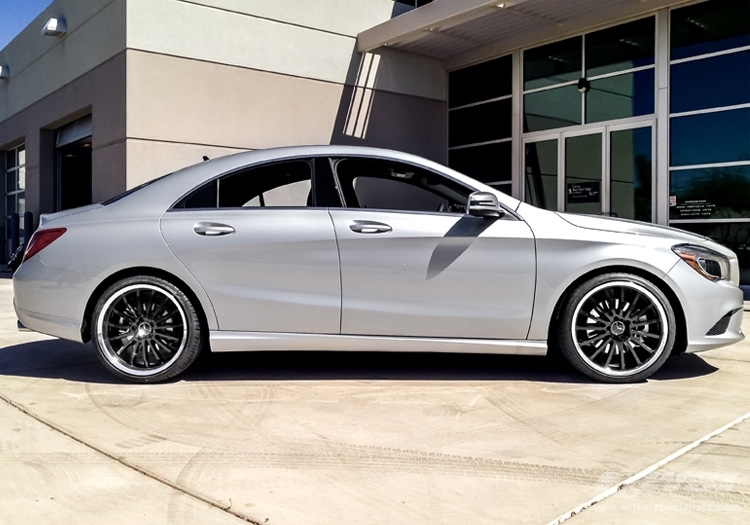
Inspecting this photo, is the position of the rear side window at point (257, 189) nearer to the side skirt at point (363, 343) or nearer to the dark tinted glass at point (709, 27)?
the side skirt at point (363, 343)

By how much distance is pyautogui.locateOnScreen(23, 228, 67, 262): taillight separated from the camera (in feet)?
14.9

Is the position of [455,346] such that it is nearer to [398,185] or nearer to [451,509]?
[398,185]

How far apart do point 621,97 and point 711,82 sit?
5.14 feet

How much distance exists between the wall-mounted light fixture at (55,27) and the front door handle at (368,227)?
1252 cm

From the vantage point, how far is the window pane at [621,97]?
38.7 feet

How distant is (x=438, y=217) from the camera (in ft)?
14.7

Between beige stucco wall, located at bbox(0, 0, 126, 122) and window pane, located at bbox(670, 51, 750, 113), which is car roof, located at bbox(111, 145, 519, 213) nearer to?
window pane, located at bbox(670, 51, 750, 113)

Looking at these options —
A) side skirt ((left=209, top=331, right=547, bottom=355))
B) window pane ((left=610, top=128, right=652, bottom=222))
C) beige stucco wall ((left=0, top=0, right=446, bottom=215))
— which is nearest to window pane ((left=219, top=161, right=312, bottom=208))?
side skirt ((left=209, top=331, right=547, bottom=355))

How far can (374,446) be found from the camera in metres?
3.17

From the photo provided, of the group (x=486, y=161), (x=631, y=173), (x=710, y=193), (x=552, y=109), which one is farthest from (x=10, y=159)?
(x=710, y=193)

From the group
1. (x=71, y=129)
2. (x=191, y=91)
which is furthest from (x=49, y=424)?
(x=71, y=129)

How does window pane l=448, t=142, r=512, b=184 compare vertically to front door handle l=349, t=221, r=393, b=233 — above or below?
above

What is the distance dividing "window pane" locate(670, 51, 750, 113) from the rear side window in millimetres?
8495

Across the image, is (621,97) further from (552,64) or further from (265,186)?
(265,186)
